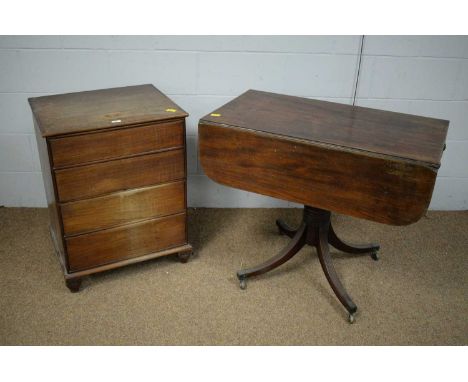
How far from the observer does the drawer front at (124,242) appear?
2137mm

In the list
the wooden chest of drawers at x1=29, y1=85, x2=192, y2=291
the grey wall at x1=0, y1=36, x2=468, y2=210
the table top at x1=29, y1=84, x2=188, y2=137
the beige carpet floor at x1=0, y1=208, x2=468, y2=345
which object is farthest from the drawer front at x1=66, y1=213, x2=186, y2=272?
the grey wall at x1=0, y1=36, x2=468, y2=210

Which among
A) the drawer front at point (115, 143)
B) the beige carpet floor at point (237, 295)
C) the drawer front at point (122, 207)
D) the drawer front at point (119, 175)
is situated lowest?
the beige carpet floor at point (237, 295)

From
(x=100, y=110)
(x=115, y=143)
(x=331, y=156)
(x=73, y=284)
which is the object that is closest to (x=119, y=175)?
(x=115, y=143)

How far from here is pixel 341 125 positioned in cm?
198

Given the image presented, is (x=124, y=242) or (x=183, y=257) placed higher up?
(x=124, y=242)

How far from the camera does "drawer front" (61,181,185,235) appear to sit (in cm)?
205

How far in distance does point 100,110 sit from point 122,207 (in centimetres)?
43

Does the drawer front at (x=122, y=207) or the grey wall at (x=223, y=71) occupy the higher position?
the grey wall at (x=223, y=71)


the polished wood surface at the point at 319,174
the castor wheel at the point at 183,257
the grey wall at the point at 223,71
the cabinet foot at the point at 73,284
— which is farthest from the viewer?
the grey wall at the point at 223,71

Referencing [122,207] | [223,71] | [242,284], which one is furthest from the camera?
[223,71]

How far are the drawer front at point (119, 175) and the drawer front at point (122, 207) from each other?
0.11ft

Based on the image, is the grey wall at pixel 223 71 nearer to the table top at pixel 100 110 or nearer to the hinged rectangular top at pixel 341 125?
the table top at pixel 100 110

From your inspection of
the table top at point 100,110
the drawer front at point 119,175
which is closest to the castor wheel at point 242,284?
the drawer front at point 119,175

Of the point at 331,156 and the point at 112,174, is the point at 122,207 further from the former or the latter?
the point at 331,156
